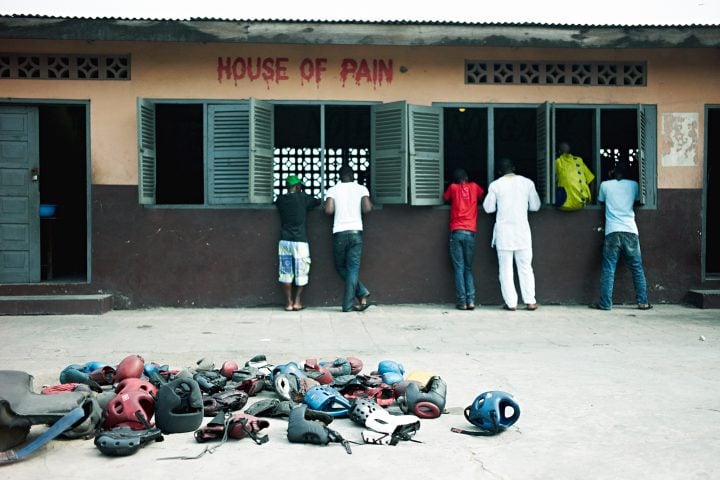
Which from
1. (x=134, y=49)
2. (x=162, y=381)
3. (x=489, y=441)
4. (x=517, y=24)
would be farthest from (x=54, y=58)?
(x=489, y=441)

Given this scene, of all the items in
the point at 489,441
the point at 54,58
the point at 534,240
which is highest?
the point at 54,58

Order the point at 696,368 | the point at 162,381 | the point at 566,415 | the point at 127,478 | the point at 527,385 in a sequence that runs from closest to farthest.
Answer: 1. the point at 127,478
2. the point at 566,415
3. the point at 162,381
4. the point at 527,385
5. the point at 696,368

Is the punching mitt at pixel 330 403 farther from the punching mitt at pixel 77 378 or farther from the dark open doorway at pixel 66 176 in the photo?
the dark open doorway at pixel 66 176

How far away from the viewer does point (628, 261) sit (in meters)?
12.0

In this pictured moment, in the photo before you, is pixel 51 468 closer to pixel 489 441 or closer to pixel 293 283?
pixel 489 441

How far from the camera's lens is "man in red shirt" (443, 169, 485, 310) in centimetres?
1191

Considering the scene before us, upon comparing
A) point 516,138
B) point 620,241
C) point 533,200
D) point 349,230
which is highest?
point 516,138

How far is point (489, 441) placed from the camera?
5.47 m

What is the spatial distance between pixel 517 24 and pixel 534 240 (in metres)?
2.91

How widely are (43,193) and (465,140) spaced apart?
7.29 metres

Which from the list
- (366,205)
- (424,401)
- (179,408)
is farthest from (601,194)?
(179,408)

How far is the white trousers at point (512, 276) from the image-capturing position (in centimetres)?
1192

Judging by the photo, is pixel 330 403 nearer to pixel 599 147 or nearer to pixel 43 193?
pixel 599 147

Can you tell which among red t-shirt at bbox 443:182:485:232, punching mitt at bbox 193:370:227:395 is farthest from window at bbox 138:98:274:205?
punching mitt at bbox 193:370:227:395
